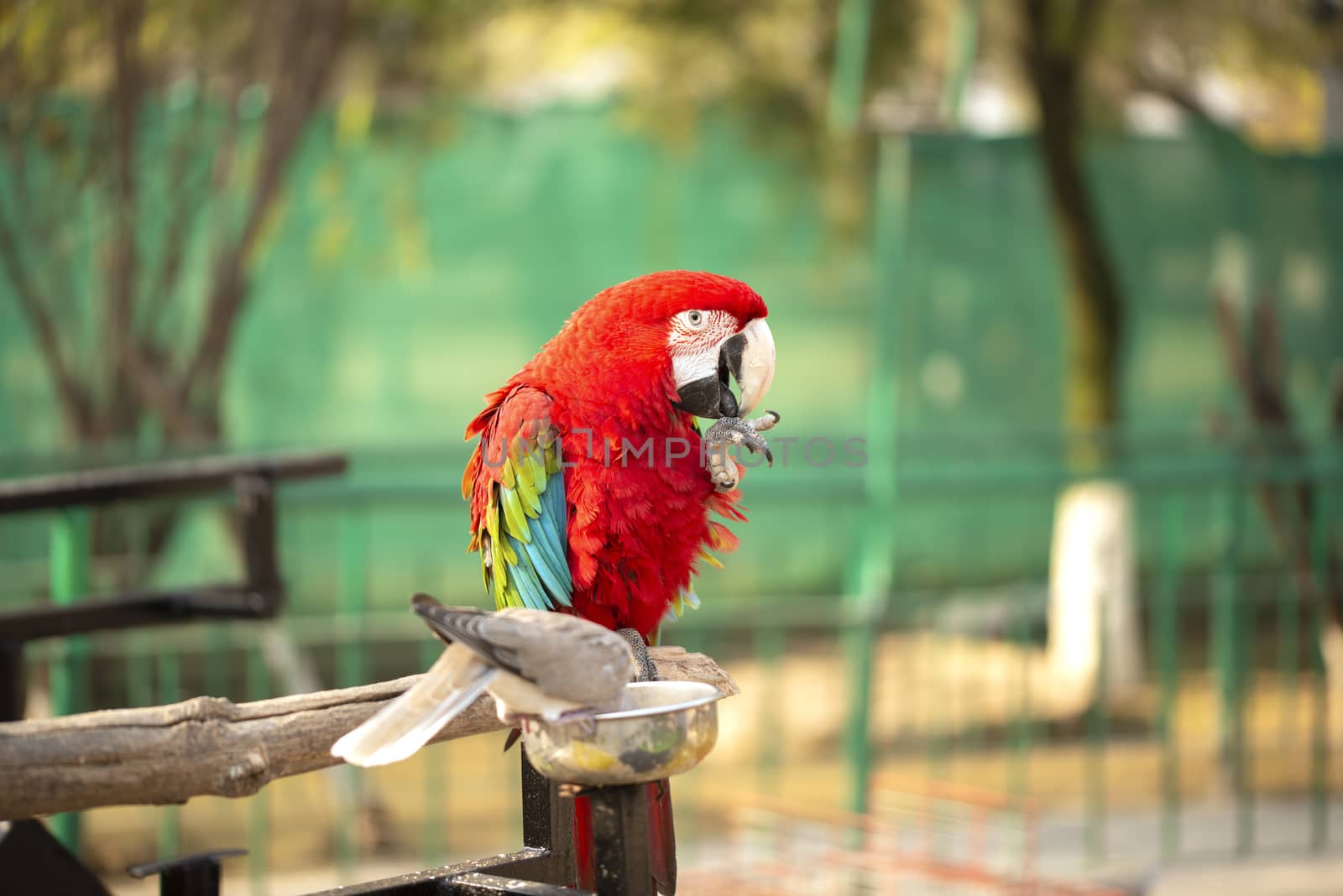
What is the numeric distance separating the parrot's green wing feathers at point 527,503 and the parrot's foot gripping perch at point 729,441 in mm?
182

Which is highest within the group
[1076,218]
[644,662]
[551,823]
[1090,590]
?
[1076,218]

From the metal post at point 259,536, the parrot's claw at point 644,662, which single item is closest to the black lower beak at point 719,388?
the parrot's claw at point 644,662

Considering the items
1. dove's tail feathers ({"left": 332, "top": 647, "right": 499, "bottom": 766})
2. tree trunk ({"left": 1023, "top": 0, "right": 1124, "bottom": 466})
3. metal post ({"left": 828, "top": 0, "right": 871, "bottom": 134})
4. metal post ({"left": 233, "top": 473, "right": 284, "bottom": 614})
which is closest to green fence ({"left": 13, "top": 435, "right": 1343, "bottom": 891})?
tree trunk ({"left": 1023, "top": 0, "right": 1124, "bottom": 466})

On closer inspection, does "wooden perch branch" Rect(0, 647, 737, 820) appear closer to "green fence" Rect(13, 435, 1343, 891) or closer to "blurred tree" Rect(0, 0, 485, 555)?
"green fence" Rect(13, 435, 1343, 891)

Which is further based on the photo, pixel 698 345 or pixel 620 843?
pixel 698 345

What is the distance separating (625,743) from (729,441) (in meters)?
0.58

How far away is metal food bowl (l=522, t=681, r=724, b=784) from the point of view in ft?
3.12

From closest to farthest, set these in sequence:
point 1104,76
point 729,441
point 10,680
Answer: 1. point 729,441
2. point 10,680
3. point 1104,76

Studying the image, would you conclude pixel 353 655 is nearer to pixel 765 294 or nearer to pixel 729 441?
pixel 729 441

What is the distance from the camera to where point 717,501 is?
1575mm

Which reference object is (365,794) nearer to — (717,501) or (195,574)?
(195,574)

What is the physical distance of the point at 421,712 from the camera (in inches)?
36.3

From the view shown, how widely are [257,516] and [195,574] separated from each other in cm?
273

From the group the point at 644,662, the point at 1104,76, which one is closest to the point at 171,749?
the point at 644,662
